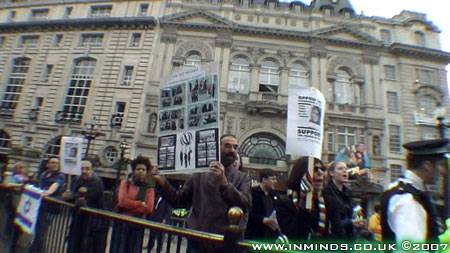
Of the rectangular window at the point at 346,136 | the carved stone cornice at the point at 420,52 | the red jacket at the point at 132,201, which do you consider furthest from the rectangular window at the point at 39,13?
the carved stone cornice at the point at 420,52

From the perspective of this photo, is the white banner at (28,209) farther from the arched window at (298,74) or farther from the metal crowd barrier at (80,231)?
the arched window at (298,74)

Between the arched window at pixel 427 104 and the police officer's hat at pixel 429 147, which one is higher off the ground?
the arched window at pixel 427 104

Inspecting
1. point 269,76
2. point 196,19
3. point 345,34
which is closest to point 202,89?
point 269,76

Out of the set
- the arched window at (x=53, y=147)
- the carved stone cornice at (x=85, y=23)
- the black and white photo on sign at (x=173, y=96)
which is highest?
the carved stone cornice at (x=85, y=23)

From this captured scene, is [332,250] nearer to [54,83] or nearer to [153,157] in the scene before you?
[153,157]

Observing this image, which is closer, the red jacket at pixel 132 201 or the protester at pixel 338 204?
the protester at pixel 338 204

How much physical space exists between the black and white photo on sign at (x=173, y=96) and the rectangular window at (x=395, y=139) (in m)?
22.1

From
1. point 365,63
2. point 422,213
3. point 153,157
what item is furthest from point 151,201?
point 365,63

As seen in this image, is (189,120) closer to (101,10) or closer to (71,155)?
(71,155)

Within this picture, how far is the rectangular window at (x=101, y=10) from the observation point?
88.3 ft

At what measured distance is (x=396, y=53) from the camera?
24.1 meters

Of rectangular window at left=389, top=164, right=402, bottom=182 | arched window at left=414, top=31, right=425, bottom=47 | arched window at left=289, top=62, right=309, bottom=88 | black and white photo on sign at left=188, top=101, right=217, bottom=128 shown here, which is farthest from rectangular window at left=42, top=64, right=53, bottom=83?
arched window at left=414, top=31, right=425, bottom=47

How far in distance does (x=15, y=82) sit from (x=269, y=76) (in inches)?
908

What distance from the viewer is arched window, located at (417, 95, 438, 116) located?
23.0 metres
